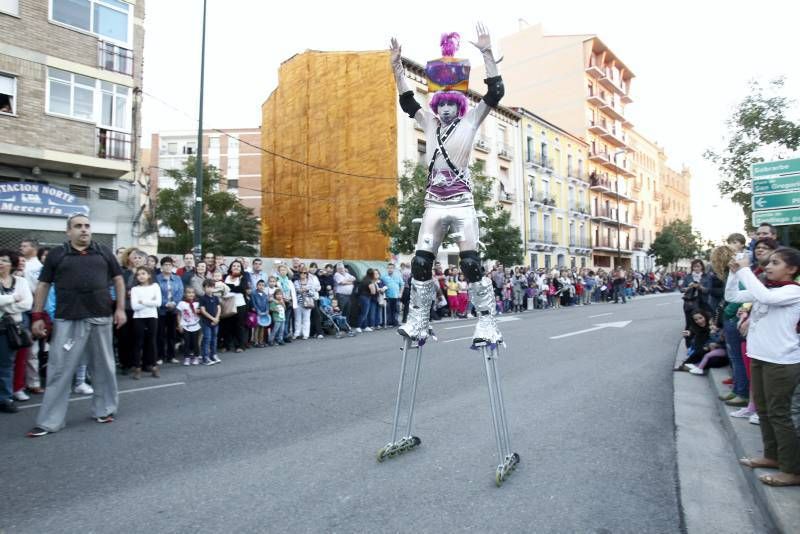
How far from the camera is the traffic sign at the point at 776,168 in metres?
11.5

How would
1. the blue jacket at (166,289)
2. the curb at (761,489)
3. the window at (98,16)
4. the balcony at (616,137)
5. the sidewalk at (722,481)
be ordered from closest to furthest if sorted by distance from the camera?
the curb at (761,489) < the sidewalk at (722,481) < the blue jacket at (166,289) < the window at (98,16) < the balcony at (616,137)

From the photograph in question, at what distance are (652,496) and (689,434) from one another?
5.38 ft

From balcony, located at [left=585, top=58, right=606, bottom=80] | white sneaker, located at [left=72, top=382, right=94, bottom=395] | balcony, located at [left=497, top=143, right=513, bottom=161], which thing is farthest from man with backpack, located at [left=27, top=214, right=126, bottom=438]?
balcony, located at [left=585, top=58, right=606, bottom=80]

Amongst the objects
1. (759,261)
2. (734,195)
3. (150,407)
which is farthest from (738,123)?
(150,407)

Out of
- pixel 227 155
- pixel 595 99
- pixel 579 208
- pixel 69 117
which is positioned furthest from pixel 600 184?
pixel 69 117

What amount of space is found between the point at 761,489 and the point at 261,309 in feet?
32.3

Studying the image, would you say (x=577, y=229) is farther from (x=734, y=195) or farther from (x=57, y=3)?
(x=57, y=3)

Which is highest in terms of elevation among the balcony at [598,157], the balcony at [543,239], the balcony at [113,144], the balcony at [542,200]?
the balcony at [598,157]

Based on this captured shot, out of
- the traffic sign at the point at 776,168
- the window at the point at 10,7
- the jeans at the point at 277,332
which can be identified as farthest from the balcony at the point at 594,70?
the jeans at the point at 277,332

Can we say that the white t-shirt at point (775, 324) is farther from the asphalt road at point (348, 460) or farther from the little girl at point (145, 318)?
the little girl at point (145, 318)

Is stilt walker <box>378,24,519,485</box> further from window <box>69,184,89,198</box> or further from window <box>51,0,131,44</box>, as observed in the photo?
window <box>51,0,131,44</box>

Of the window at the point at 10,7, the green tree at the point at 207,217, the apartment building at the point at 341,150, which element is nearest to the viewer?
the window at the point at 10,7

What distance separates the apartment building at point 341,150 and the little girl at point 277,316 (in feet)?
55.0

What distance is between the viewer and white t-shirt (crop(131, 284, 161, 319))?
8.10 metres
